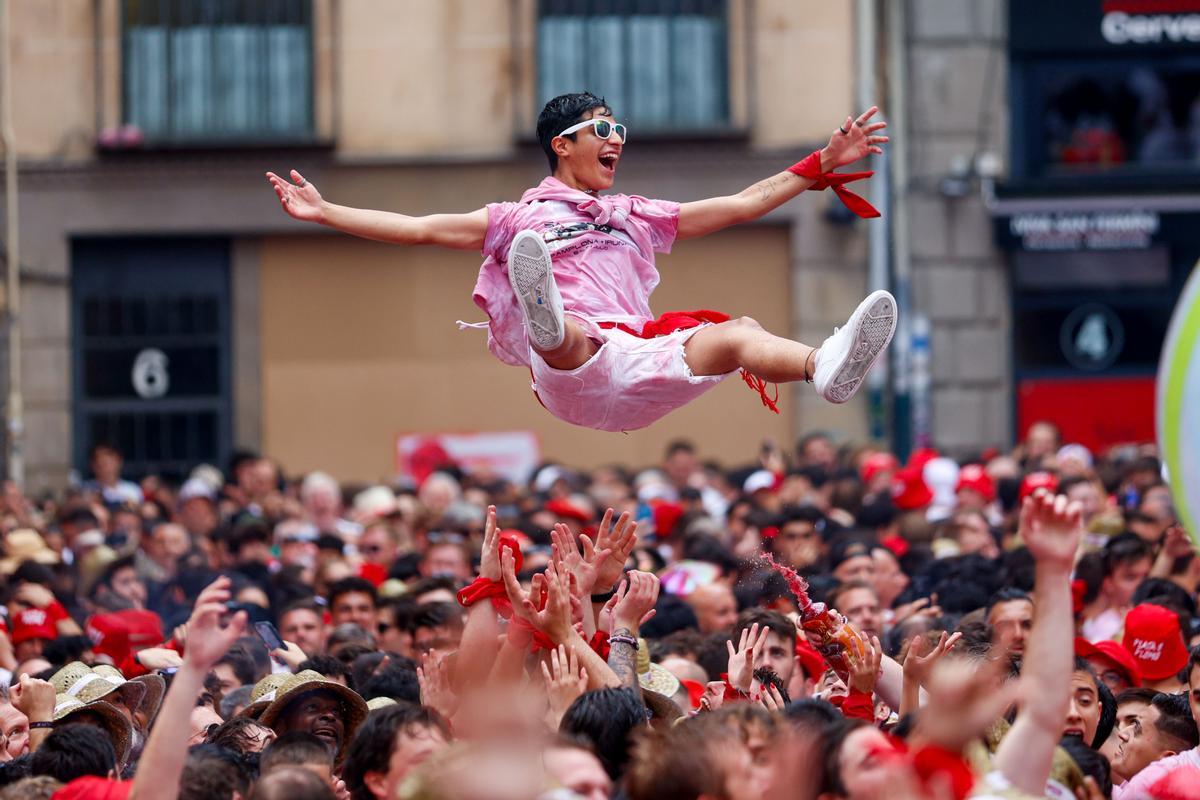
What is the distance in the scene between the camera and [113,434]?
21.4 metres

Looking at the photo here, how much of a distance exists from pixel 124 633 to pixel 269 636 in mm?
1196

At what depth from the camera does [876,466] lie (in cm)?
1509

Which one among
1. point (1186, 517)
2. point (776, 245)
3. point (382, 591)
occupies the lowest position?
point (382, 591)

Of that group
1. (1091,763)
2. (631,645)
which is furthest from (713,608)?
(1091,763)

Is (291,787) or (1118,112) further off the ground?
(1118,112)

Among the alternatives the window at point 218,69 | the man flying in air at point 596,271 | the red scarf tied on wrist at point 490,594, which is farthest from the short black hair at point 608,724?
the window at point 218,69

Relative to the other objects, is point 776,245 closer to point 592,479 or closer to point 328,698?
point 592,479

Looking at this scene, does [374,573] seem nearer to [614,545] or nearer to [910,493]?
[910,493]

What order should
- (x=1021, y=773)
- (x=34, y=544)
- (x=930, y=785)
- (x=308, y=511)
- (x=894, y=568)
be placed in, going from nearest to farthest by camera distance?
(x=930, y=785)
(x=1021, y=773)
(x=894, y=568)
(x=34, y=544)
(x=308, y=511)

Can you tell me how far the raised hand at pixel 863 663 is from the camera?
22.9 ft

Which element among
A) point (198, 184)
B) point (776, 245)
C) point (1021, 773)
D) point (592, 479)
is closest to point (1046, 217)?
point (776, 245)

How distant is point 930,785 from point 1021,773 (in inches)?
19.9

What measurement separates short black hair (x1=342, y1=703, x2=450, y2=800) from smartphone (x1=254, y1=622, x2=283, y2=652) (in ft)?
9.35

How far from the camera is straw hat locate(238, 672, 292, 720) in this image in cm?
738
